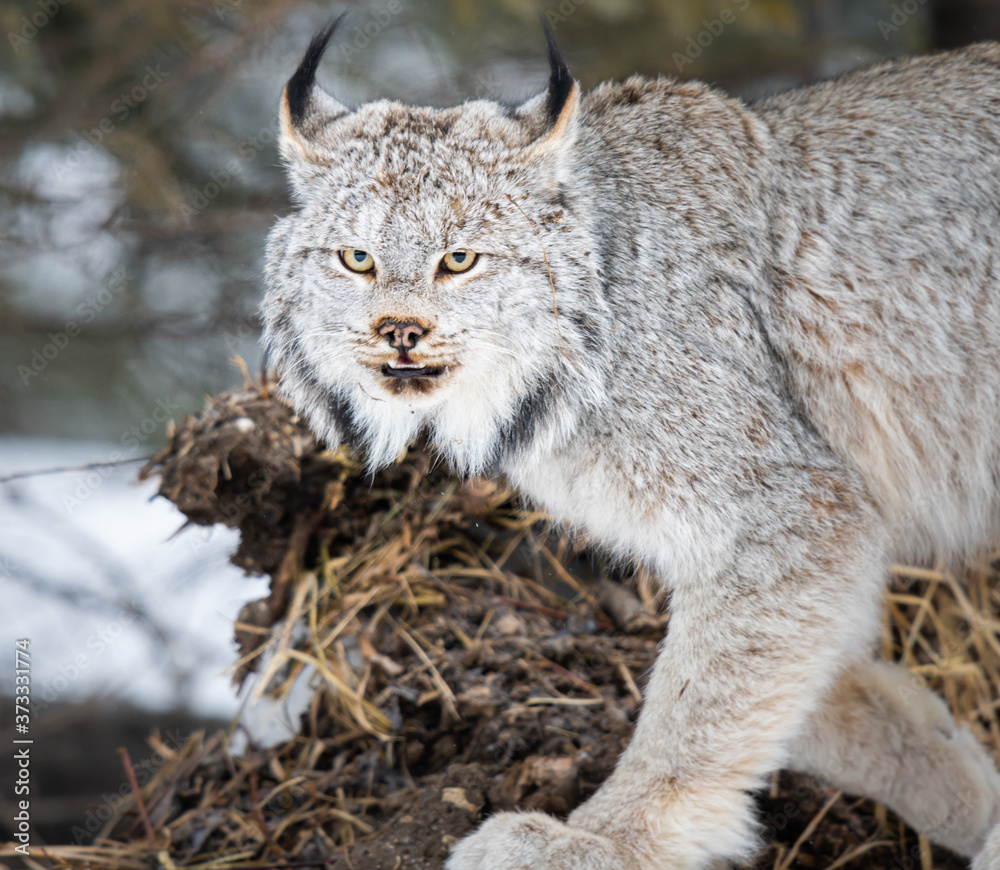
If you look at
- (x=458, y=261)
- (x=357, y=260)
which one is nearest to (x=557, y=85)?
(x=458, y=261)

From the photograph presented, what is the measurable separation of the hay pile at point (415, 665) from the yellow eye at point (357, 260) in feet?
3.23

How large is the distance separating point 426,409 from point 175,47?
2.90m

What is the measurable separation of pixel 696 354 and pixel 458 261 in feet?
2.13

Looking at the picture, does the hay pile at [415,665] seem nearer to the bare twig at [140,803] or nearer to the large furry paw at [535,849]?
the bare twig at [140,803]

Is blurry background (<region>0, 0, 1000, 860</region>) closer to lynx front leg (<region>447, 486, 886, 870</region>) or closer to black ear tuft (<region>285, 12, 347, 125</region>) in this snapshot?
black ear tuft (<region>285, 12, 347, 125</region>)

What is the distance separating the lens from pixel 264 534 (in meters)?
3.21

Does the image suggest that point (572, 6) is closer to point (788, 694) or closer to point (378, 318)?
point (378, 318)

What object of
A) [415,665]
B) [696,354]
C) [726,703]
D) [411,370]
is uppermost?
[696,354]

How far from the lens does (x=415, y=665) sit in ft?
10.1

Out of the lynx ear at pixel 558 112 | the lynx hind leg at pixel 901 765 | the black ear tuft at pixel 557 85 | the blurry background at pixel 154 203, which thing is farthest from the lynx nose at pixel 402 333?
the blurry background at pixel 154 203

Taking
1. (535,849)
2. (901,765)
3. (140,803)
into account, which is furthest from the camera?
(140,803)

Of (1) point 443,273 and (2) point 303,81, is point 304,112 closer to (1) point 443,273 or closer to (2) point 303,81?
(2) point 303,81

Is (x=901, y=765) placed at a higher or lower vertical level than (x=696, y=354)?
lower

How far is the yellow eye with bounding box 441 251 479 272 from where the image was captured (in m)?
2.16
